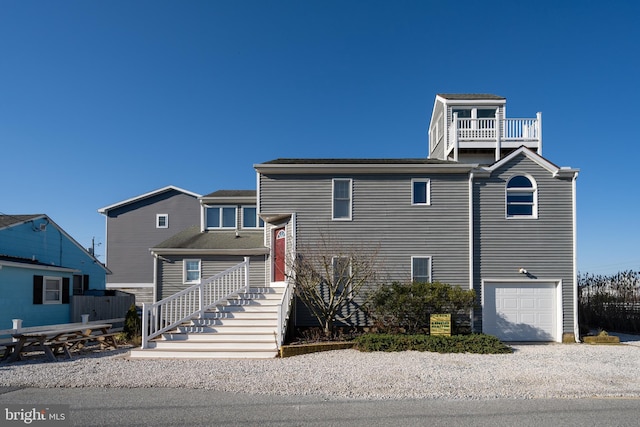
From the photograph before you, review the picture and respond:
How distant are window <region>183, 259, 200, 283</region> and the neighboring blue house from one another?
3961 millimetres

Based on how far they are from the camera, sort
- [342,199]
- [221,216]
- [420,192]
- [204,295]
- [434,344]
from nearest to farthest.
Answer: [434,344] < [204,295] < [342,199] < [420,192] < [221,216]

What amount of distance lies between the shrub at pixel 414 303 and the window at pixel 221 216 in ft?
27.8

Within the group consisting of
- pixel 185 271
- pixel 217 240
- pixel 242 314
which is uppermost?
pixel 217 240

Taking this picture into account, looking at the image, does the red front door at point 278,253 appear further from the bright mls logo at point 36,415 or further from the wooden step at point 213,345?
the bright mls logo at point 36,415

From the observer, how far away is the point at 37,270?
14.7 metres

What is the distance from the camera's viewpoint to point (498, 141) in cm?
1822

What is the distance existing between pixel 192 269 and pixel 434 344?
993 centimetres

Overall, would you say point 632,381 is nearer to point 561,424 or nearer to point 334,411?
point 561,424

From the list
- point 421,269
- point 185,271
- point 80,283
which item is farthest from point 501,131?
point 80,283

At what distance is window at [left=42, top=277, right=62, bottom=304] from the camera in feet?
49.9

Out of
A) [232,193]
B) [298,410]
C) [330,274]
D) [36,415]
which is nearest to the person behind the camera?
[36,415]

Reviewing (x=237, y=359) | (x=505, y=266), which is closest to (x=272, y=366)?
(x=237, y=359)

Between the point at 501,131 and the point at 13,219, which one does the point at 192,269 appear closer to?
the point at 13,219

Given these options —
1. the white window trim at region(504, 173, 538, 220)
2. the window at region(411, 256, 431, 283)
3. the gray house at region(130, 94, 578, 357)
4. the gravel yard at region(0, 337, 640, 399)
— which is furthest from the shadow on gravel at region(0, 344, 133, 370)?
the white window trim at region(504, 173, 538, 220)
